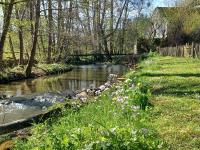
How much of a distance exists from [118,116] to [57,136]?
7.76 ft

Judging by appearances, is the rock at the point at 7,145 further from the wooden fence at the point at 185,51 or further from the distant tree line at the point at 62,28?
the wooden fence at the point at 185,51

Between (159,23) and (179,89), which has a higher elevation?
(159,23)

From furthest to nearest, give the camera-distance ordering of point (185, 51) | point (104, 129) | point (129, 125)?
point (185, 51) < point (129, 125) < point (104, 129)

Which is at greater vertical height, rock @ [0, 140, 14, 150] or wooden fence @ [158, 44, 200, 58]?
wooden fence @ [158, 44, 200, 58]

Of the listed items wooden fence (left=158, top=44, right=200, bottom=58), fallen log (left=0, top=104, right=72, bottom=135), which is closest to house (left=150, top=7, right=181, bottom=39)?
wooden fence (left=158, top=44, right=200, bottom=58)

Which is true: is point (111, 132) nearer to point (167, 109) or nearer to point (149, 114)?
point (149, 114)

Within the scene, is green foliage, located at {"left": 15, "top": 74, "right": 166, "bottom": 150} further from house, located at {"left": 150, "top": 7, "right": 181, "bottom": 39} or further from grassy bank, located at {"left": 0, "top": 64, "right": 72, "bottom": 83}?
house, located at {"left": 150, "top": 7, "right": 181, "bottom": 39}

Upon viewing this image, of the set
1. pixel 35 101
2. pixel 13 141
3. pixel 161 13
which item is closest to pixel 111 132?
pixel 13 141

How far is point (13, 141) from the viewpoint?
952cm

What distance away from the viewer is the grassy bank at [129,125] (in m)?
7.00

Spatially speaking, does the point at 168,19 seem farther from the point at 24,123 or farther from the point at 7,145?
the point at 7,145

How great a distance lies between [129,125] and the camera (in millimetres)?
8531

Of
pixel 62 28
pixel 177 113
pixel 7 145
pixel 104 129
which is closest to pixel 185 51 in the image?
pixel 62 28

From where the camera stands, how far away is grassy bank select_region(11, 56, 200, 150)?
700cm
